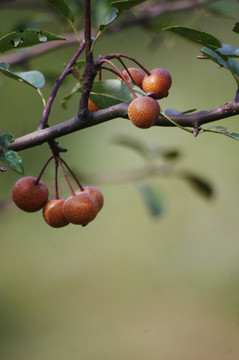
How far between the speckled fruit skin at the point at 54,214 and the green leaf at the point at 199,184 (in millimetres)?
1089

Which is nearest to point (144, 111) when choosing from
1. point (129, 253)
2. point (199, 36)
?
point (199, 36)

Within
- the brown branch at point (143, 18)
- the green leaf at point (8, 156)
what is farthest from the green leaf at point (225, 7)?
the green leaf at point (8, 156)

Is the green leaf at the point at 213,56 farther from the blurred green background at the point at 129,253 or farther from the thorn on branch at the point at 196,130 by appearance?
the blurred green background at the point at 129,253

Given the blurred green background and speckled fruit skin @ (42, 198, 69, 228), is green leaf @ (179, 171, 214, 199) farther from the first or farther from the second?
speckled fruit skin @ (42, 198, 69, 228)

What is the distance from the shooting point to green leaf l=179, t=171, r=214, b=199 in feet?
7.03

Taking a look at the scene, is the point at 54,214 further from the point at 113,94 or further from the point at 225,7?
the point at 225,7

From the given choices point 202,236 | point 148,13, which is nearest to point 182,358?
point 202,236

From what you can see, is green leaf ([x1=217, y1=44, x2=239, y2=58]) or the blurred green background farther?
the blurred green background

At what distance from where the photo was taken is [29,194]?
44.6 inches

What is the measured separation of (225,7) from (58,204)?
1.15 meters

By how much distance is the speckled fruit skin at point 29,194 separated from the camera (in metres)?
1.13

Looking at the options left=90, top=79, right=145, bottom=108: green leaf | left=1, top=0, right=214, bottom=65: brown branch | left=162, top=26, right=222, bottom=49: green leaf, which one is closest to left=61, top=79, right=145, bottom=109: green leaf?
left=90, top=79, right=145, bottom=108: green leaf

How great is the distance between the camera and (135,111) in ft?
2.97

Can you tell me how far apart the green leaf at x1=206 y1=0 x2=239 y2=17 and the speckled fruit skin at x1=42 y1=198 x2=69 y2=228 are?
44.0 inches
